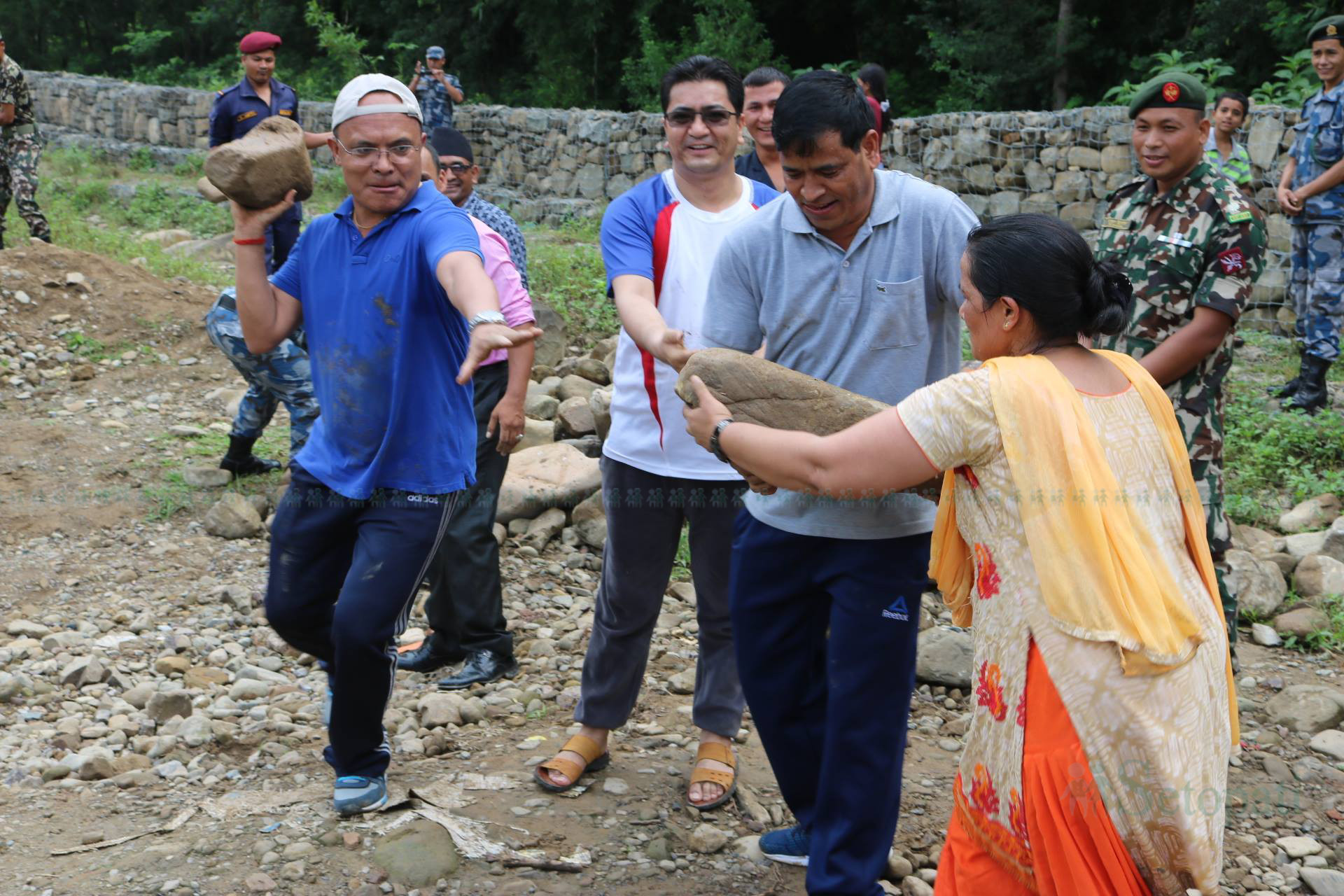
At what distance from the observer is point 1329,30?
747 cm

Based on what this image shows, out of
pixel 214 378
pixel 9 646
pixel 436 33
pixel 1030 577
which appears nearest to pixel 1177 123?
pixel 1030 577

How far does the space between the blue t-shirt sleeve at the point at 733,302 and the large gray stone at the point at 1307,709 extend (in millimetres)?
2569

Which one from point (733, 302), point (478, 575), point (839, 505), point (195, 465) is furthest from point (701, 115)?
point (195, 465)

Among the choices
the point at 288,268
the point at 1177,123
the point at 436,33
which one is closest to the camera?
the point at 288,268

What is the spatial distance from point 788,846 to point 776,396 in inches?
51.5

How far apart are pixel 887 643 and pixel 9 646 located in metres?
3.73

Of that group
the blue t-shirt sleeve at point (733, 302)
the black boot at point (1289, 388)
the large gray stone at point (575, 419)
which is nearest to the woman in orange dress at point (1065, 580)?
the blue t-shirt sleeve at point (733, 302)

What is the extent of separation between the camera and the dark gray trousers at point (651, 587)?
339cm

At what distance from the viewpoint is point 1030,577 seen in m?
2.01

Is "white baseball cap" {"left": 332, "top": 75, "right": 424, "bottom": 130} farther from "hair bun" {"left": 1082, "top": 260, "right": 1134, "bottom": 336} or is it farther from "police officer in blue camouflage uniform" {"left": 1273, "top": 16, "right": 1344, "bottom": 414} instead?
"police officer in blue camouflage uniform" {"left": 1273, "top": 16, "right": 1344, "bottom": 414}

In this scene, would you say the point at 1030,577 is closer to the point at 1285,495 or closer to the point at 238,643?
the point at 238,643

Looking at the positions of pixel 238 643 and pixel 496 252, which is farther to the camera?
pixel 238 643

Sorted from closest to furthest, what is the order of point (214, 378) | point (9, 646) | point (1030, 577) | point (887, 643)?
point (1030, 577) < point (887, 643) < point (9, 646) < point (214, 378)

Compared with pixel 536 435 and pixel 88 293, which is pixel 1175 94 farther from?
pixel 88 293
